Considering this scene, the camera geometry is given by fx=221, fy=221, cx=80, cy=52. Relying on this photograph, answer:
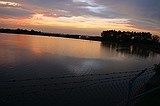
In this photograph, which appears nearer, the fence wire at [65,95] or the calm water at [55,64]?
the fence wire at [65,95]

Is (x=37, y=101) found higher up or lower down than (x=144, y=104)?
lower down

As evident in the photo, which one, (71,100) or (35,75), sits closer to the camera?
(71,100)

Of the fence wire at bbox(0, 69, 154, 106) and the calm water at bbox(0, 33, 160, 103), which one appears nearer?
the fence wire at bbox(0, 69, 154, 106)

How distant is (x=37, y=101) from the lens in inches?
768

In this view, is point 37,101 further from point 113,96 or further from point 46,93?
point 113,96

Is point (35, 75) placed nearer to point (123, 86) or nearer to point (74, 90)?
point (74, 90)

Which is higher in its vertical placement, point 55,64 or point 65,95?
point 55,64

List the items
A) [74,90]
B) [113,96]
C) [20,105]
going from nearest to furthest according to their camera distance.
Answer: [20,105] < [113,96] < [74,90]

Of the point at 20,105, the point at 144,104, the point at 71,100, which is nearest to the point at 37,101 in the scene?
the point at 20,105

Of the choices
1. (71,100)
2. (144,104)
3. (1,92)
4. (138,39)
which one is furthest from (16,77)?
(138,39)

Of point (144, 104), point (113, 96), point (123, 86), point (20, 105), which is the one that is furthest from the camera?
point (123, 86)

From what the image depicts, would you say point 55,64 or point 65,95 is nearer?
point 65,95

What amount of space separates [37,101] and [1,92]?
4149 millimetres

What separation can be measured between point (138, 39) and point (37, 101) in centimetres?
18197
